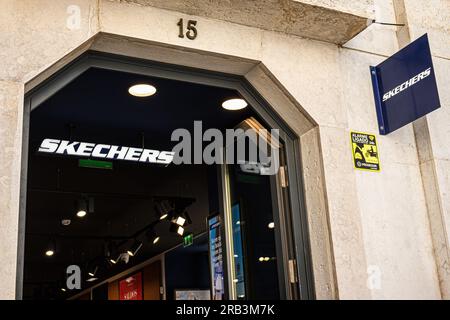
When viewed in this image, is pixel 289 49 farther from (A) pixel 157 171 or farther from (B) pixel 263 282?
(A) pixel 157 171

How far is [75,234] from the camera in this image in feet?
41.0

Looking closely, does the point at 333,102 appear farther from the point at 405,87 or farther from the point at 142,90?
the point at 142,90

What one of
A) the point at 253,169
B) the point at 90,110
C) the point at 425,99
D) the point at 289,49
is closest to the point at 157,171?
the point at 90,110

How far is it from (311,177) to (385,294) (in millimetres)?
889

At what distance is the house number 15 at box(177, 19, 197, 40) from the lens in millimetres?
3824

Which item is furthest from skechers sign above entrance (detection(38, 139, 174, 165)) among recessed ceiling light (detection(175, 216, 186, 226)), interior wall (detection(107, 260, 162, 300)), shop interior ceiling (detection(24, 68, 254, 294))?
interior wall (detection(107, 260, 162, 300))

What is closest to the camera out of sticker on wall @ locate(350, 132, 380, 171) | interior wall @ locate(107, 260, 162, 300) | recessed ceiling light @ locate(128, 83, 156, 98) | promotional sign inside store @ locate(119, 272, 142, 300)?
sticker on wall @ locate(350, 132, 380, 171)

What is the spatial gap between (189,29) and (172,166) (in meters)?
4.02

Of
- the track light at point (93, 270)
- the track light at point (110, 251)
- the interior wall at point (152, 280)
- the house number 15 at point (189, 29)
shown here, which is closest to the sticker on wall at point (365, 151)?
the house number 15 at point (189, 29)

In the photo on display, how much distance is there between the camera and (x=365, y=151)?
4.21m

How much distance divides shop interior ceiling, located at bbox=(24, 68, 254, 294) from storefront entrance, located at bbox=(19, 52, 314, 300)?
0.02 metres

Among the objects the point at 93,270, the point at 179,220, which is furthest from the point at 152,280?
the point at 179,220

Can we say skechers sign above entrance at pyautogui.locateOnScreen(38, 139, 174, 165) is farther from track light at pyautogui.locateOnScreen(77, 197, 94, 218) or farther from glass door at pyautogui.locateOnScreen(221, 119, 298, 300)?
track light at pyautogui.locateOnScreen(77, 197, 94, 218)

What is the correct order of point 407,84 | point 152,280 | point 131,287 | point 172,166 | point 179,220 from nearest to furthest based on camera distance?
point 407,84, point 172,166, point 179,220, point 152,280, point 131,287
